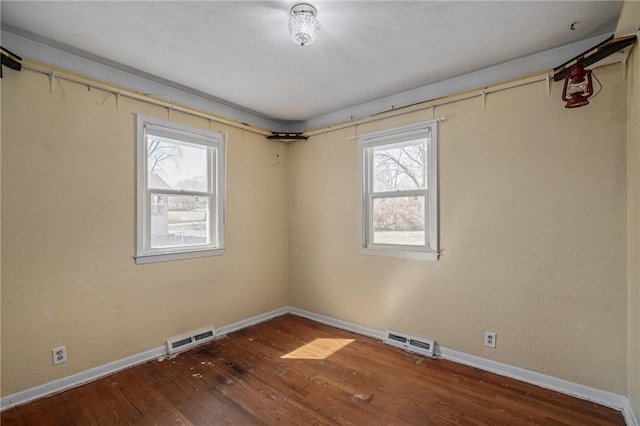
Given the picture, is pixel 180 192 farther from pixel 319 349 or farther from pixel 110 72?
pixel 319 349

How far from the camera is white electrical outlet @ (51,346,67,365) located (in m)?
2.30

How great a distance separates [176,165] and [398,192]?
2.38 m

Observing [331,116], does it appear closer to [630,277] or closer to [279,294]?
[279,294]

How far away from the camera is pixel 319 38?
7.19 ft

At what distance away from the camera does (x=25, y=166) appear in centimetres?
219

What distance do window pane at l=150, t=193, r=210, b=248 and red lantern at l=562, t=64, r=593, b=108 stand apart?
338 cm

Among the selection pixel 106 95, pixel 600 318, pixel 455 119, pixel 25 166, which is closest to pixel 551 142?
pixel 455 119

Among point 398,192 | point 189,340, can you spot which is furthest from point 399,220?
point 189,340

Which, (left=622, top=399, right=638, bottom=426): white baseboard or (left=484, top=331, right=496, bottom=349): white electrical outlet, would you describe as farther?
(left=484, top=331, right=496, bottom=349): white electrical outlet

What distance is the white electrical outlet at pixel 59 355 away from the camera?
230cm

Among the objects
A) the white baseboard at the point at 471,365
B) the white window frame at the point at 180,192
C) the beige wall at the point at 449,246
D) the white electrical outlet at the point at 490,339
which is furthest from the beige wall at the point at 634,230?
the white window frame at the point at 180,192

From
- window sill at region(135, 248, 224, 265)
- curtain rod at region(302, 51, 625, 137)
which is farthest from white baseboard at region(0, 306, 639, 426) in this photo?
curtain rod at region(302, 51, 625, 137)

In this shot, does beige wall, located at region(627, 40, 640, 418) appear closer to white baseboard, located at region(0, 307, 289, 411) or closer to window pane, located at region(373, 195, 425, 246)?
window pane, located at region(373, 195, 425, 246)

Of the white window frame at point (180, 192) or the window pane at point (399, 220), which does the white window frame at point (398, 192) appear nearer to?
the window pane at point (399, 220)
